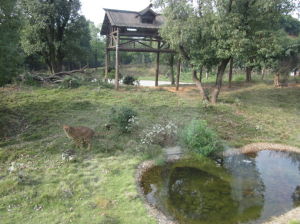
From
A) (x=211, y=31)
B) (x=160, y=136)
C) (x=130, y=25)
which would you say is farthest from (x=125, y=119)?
(x=130, y=25)

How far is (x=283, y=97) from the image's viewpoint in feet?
58.9

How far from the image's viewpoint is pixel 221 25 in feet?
40.9

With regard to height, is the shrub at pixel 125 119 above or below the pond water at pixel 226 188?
above

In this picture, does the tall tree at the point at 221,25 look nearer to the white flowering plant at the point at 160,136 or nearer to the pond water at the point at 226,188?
the white flowering plant at the point at 160,136

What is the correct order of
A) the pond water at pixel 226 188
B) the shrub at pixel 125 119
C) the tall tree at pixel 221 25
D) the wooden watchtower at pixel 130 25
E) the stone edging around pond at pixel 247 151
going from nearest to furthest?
the stone edging around pond at pixel 247 151
the pond water at pixel 226 188
the shrub at pixel 125 119
the tall tree at pixel 221 25
the wooden watchtower at pixel 130 25

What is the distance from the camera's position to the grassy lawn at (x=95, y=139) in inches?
224

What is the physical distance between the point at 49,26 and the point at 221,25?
14348 mm

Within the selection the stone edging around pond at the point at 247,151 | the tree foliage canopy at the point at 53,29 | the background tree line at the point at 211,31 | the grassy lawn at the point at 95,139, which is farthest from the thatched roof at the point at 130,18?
the stone edging around pond at the point at 247,151

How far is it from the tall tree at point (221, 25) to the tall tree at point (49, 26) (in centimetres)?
942

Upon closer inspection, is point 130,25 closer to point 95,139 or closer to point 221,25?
point 221,25

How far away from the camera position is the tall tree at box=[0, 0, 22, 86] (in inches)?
375

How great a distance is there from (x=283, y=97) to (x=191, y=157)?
498 inches

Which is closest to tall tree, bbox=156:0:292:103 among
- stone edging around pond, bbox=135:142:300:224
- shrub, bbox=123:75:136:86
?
stone edging around pond, bbox=135:142:300:224

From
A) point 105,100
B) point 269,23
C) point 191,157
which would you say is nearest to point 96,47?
point 105,100
